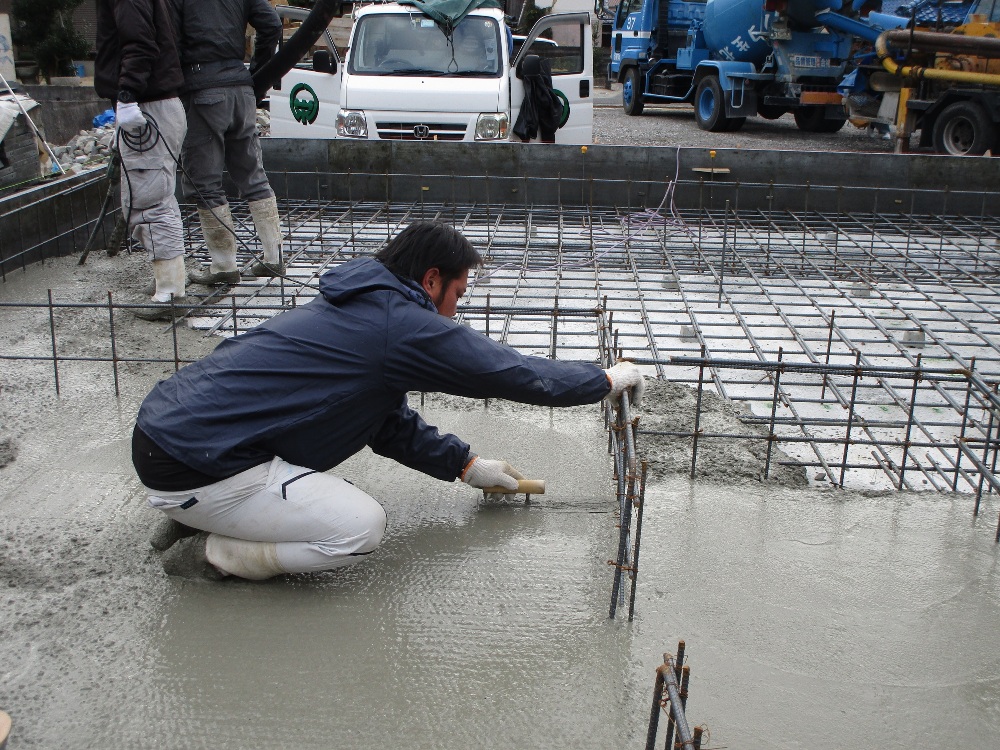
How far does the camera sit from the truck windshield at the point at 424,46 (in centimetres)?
820

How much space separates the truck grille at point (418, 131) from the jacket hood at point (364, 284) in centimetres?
571

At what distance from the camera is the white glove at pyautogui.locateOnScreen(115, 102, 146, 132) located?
15.3 feet

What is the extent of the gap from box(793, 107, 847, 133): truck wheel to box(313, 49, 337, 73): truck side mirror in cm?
1063

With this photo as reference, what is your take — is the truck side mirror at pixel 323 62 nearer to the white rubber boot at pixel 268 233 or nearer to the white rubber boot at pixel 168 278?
the white rubber boot at pixel 268 233

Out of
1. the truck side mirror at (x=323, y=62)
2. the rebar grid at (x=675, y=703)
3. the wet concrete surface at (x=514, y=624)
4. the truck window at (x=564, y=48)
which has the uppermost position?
the truck window at (x=564, y=48)

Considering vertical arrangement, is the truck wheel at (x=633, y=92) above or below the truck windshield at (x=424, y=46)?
below

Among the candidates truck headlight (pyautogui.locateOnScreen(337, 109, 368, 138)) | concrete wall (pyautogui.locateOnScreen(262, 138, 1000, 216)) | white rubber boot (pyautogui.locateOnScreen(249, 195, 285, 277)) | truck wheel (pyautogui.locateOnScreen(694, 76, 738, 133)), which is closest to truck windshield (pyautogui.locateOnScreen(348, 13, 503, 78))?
truck headlight (pyautogui.locateOnScreen(337, 109, 368, 138))

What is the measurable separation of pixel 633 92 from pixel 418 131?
1201 centimetres

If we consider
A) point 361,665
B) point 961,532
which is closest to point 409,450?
point 361,665

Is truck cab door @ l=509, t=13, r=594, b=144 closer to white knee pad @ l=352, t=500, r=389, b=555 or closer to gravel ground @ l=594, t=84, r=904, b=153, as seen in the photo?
gravel ground @ l=594, t=84, r=904, b=153

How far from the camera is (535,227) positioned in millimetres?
7047

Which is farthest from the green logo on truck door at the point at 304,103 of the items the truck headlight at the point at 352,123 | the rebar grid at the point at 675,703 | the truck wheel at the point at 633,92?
the truck wheel at the point at 633,92

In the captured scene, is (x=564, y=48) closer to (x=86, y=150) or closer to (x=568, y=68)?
(x=568, y=68)

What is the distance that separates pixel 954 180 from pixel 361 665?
6856 millimetres
